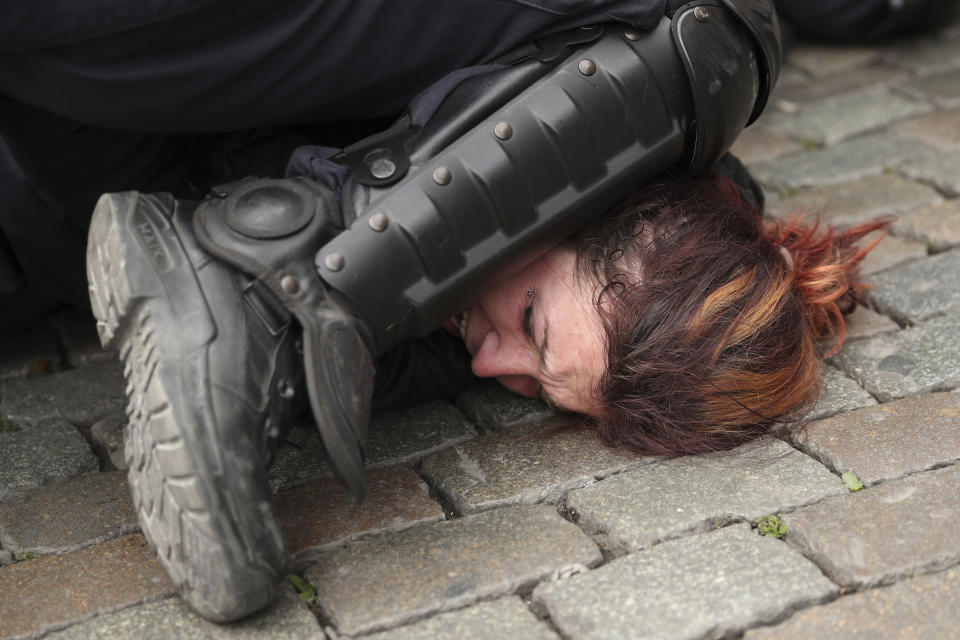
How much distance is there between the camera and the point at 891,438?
1.99 meters

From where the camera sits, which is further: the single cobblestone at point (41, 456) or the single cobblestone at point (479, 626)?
the single cobblestone at point (41, 456)

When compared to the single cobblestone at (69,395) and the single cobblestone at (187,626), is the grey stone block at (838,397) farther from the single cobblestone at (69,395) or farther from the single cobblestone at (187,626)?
the single cobblestone at (69,395)

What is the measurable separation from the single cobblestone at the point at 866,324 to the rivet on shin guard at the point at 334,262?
123cm

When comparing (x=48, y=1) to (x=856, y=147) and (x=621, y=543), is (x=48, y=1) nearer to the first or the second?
(x=621, y=543)

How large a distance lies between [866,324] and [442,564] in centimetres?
125

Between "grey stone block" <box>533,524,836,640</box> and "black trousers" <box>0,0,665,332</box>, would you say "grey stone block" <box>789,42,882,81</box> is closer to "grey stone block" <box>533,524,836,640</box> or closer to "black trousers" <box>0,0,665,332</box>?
"black trousers" <box>0,0,665,332</box>

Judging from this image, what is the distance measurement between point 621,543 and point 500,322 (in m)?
0.55

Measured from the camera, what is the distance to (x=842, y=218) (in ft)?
9.59

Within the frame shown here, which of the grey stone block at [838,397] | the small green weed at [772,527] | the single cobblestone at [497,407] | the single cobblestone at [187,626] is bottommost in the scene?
the grey stone block at [838,397]

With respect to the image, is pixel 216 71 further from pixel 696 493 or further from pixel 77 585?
pixel 696 493

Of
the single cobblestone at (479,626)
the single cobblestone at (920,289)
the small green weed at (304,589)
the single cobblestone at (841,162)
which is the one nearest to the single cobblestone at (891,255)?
the single cobblestone at (920,289)

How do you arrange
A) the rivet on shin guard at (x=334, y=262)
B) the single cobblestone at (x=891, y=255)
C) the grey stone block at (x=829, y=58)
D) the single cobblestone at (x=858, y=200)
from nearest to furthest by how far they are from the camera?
the rivet on shin guard at (x=334, y=262) < the single cobblestone at (x=891, y=255) < the single cobblestone at (x=858, y=200) < the grey stone block at (x=829, y=58)

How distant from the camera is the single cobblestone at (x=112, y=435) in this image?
6.99ft

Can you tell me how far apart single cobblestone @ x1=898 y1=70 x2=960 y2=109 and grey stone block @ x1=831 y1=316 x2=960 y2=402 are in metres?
1.52
